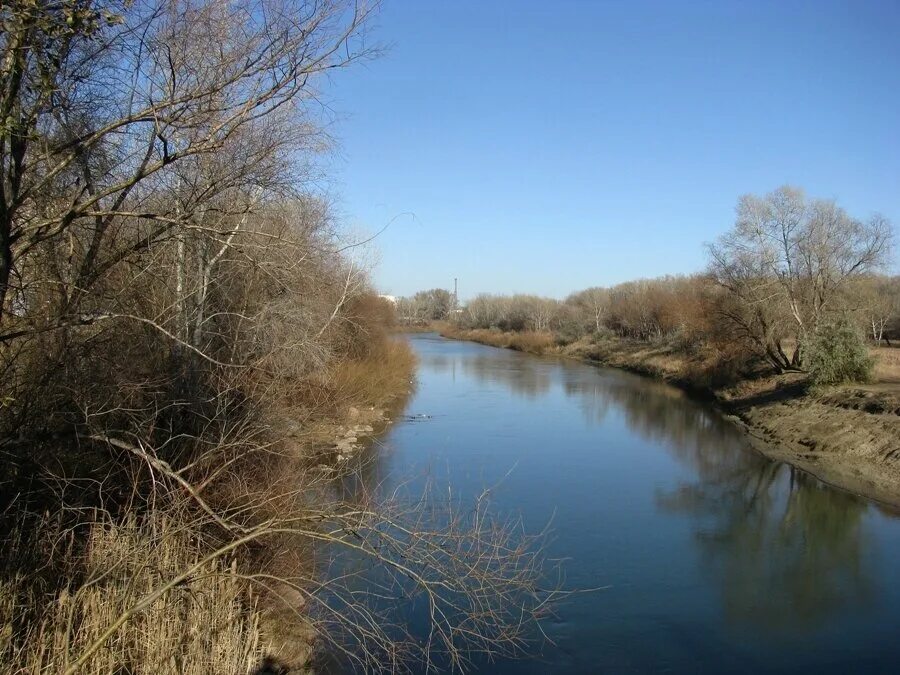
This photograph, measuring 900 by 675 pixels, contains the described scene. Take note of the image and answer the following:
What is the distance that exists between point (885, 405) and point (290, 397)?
13.3m

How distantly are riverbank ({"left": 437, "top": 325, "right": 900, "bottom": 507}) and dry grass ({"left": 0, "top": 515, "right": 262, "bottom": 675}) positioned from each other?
460 inches

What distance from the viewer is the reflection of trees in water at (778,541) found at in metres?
7.78

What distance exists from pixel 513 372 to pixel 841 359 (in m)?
16.6

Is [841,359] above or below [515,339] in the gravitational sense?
above

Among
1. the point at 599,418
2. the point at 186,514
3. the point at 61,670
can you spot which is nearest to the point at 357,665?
the point at 186,514

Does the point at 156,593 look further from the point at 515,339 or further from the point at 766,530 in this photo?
the point at 515,339

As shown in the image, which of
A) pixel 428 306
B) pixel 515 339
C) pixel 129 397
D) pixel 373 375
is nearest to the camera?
pixel 129 397

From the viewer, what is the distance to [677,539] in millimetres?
9797

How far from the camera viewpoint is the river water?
22.0 feet

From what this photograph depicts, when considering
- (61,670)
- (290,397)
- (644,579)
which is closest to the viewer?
(61,670)

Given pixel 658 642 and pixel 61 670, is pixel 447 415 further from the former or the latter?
pixel 61 670

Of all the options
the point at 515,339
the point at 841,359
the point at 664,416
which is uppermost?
the point at 841,359

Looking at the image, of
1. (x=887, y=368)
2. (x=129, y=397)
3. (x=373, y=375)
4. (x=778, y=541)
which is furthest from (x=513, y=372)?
(x=129, y=397)

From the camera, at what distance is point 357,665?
599cm
